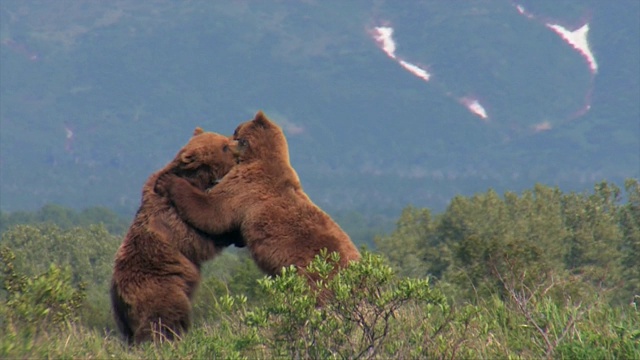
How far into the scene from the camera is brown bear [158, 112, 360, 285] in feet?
18.4

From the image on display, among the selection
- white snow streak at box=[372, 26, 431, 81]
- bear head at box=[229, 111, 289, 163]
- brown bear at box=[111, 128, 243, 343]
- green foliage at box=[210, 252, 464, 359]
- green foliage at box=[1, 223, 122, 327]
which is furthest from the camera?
white snow streak at box=[372, 26, 431, 81]

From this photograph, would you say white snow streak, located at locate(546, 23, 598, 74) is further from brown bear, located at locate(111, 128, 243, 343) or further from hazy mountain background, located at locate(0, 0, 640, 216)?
brown bear, located at locate(111, 128, 243, 343)

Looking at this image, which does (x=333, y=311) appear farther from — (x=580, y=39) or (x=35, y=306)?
(x=580, y=39)

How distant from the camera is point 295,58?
501ft

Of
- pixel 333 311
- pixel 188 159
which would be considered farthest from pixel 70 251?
pixel 333 311

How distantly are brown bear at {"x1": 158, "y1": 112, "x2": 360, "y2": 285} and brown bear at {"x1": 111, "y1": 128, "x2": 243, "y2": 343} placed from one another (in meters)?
0.11

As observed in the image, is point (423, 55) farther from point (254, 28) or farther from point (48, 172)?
point (48, 172)

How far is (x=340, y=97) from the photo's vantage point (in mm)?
146375

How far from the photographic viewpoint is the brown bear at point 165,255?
5.62 meters

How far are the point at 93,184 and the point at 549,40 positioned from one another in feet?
239

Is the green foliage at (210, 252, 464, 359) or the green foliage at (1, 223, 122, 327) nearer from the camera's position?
the green foliage at (210, 252, 464, 359)

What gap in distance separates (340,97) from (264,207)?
141266mm

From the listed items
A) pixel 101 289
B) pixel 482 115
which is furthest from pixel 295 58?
pixel 101 289

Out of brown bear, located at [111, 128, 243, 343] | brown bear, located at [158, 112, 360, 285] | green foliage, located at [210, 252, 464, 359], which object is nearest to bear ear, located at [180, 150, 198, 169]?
brown bear, located at [111, 128, 243, 343]
